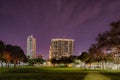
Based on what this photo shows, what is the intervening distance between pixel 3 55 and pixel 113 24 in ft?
326

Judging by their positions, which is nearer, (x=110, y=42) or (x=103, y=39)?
(x=110, y=42)

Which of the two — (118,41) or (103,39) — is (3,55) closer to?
(103,39)

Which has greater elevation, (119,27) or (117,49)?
(119,27)

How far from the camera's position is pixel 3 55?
150500mm

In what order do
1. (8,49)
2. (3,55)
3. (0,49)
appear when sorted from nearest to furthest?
(0,49), (3,55), (8,49)

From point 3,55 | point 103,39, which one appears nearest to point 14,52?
point 3,55

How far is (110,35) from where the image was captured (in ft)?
201

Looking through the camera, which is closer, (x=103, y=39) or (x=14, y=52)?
(x=103, y=39)

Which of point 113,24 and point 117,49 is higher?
point 113,24

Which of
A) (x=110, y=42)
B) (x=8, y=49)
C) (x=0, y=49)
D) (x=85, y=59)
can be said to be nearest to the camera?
(x=110, y=42)

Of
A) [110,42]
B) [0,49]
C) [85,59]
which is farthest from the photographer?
[85,59]

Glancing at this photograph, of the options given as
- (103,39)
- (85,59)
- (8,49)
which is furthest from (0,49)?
(103,39)

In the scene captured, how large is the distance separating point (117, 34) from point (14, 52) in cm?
12304

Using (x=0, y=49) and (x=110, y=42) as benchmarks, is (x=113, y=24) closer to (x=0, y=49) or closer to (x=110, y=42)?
(x=110, y=42)
